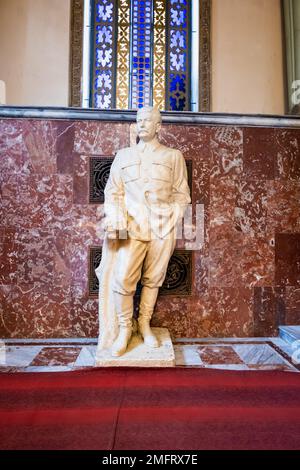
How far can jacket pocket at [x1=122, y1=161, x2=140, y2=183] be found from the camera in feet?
8.90

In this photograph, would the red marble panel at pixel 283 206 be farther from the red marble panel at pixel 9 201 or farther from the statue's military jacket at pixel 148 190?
the red marble panel at pixel 9 201

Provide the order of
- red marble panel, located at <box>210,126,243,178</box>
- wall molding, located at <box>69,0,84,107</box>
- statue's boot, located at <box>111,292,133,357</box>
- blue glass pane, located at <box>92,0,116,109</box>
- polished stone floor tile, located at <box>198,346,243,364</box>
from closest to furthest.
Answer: statue's boot, located at <box>111,292,133,357</box> → polished stone floor tile, located at <box>198,346,243,364</box> → red marble panel, located at <box>210,126,243,178</box> → wall molding, located at <box>69,0,84,107</box> → blue glass pane, located at <box>92,0,116,109</box>

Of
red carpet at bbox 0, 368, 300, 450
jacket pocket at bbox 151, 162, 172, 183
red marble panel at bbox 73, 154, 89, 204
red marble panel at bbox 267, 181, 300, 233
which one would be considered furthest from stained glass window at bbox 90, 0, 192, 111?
red carpet at bbox 0, 368, 300, 450

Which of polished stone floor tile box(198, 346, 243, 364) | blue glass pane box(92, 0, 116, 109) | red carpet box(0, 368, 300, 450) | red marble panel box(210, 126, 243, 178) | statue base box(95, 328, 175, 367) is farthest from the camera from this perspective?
blue glass pane box(92, 0, 116, 109)

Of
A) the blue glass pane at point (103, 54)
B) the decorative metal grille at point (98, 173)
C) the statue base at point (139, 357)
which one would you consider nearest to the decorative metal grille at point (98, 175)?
the decorative metal grille at point (98, 173)

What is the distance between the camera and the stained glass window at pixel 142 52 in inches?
207

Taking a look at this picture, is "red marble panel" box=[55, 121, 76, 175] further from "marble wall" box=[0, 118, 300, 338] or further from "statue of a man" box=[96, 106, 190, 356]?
"statue of a man" box=[96, 106, 190, 356]

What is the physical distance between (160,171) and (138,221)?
394mm

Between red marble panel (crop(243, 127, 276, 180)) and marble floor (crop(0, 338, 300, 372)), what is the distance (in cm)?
146

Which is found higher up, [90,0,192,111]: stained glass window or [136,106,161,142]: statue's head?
[90,0,192,111]: stained glass window

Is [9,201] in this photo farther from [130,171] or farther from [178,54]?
[178,54]

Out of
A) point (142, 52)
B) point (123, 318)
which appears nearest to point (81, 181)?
point (123, 318)

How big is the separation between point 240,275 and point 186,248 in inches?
21.1
